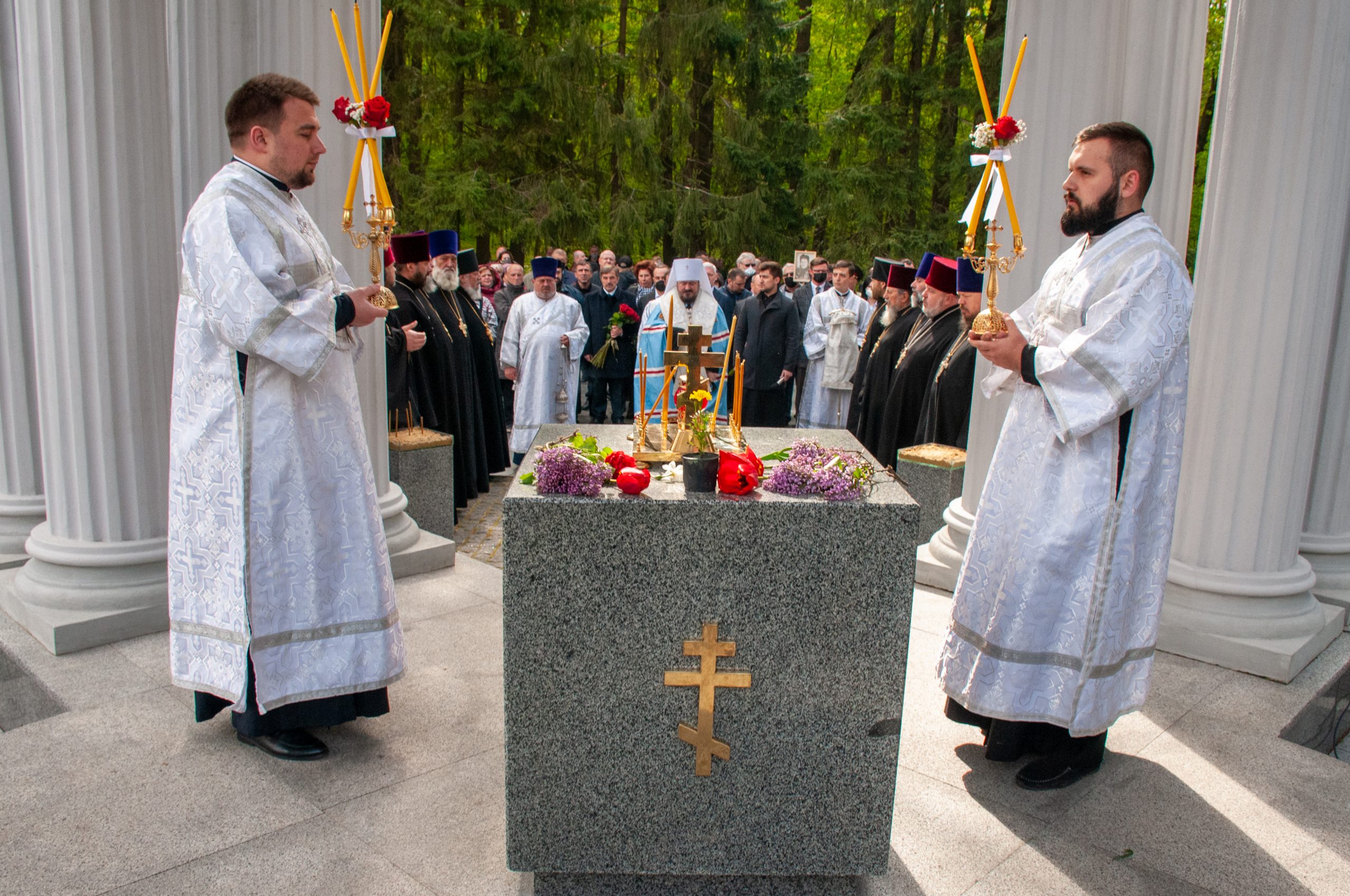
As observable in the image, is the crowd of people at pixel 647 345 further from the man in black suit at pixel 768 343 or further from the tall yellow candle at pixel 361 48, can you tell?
the tall yellow candle at pixel 361 48

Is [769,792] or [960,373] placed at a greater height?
[960,373]

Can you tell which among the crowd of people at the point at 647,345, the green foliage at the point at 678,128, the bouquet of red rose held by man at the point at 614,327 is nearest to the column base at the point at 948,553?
the crowd of people at the point at 647,345

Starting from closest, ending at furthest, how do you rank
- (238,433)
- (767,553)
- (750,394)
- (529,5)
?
(767,553) < (238,433) < (750,394) < (529,5)

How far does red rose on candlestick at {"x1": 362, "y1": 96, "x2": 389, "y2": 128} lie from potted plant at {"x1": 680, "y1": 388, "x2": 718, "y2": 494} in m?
1.34

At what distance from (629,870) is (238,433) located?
1.80 m

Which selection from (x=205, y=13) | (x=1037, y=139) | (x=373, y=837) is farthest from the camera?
(x=1037, y=139)

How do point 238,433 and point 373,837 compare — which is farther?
point 238,433

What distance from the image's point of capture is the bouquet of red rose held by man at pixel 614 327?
11117 mm

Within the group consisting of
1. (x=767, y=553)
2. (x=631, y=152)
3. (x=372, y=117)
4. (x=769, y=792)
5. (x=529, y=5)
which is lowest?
(x=769, y=792)

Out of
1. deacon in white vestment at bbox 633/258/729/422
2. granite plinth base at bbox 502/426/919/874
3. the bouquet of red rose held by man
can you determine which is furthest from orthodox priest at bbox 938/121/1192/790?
the bouquet of red rose held by man

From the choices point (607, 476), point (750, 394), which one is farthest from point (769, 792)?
point (750, 394)

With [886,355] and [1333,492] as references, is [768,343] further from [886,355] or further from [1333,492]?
[1333,492]

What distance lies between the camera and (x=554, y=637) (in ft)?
8.33

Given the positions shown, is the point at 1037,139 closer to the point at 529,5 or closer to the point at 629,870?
the point at 629,870
